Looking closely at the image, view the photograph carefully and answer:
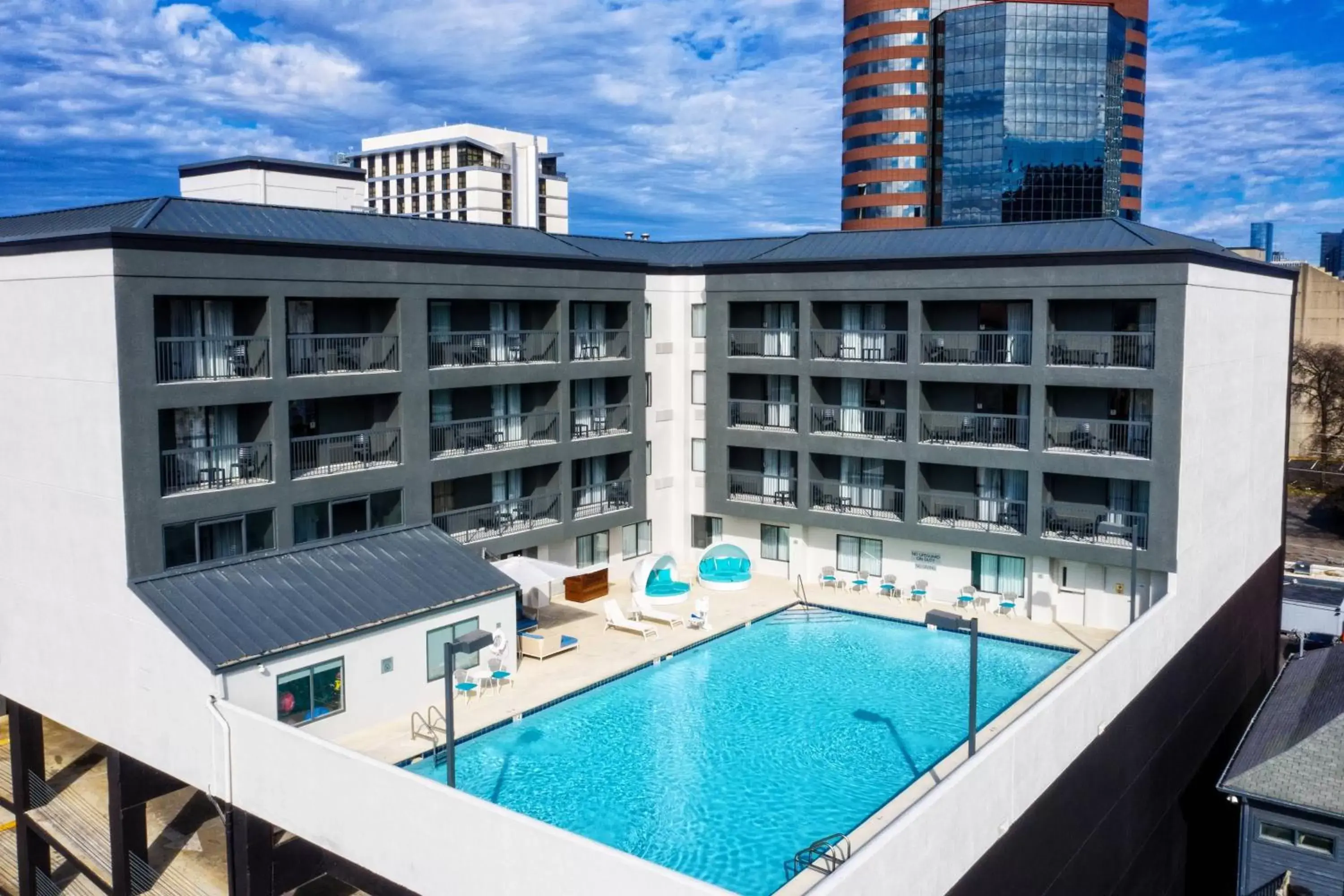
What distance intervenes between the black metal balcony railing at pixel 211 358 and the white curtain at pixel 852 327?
19.9 meters

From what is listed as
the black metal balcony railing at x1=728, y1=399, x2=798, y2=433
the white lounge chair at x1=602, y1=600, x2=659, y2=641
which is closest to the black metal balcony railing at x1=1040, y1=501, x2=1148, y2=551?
the black metal balcony railing at x1=728, y1=399, x2=798, y2=433

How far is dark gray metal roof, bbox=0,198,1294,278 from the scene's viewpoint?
26000 mm

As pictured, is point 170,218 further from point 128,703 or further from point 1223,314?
point 1223,314

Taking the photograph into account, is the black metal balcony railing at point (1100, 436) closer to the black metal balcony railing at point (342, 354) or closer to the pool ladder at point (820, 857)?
the pool ladder at point (820, 857)

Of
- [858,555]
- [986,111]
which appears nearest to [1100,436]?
[858,555]

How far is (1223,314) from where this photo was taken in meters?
33.2

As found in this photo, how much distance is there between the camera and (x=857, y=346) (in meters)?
37.6

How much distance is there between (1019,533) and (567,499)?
48.4 ft

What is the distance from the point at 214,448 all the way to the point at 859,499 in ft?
71.2

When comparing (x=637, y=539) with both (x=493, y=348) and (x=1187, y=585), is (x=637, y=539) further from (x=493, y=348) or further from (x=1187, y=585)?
(x=1187, y=585)

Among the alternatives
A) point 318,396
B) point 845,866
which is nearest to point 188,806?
point 318,396

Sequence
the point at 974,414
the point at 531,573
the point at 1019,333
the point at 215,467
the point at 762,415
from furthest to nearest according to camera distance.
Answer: the point at 762,415 < the point at 974,414 < the point at 1019,333 < the point at 531,573 < the point at 215,467

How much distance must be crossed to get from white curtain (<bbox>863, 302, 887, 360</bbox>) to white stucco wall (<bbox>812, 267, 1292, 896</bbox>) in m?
10.1

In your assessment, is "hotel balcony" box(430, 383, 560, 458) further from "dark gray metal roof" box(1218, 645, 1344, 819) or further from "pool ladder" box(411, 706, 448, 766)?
"dark gray metal roof" box(1218, 645, 1344, 819)
